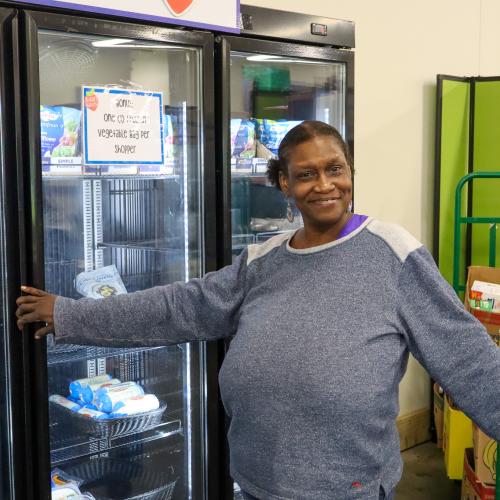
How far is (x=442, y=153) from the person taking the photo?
4367mm

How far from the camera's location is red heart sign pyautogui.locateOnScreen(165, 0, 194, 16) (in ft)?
7.66

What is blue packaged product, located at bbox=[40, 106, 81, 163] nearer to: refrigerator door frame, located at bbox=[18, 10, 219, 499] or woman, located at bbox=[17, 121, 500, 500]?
refrigerator door frame, located at bbox=[18, 10, 219, 499]

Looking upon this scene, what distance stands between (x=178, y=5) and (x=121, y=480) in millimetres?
1612

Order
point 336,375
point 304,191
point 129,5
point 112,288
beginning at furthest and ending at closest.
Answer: point 112,288 < point 129,5 < point 304,191 < point 336,375

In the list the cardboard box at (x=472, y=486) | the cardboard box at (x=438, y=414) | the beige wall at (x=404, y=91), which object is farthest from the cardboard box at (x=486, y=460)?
the beige wall at (x=404, y=91)

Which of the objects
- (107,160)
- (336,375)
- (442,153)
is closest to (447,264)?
(442,153)

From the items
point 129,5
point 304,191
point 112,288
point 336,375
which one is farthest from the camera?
point 112,288

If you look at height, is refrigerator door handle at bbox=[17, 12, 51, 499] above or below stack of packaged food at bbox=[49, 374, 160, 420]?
above

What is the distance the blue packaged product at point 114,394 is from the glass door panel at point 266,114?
644mm

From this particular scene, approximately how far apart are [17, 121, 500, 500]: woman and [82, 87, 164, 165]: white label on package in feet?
2.28

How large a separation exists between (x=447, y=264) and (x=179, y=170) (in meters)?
2.37

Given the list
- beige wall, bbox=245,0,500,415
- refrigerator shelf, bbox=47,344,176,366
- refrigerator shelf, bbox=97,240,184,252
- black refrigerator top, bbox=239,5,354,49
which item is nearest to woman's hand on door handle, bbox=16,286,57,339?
refrigerator shelf, bbox=47,344,176,366

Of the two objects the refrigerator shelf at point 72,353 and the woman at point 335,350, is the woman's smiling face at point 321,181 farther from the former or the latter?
the refrigerator shelf at point 72,353

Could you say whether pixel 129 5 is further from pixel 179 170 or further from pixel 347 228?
pixel 347 228
